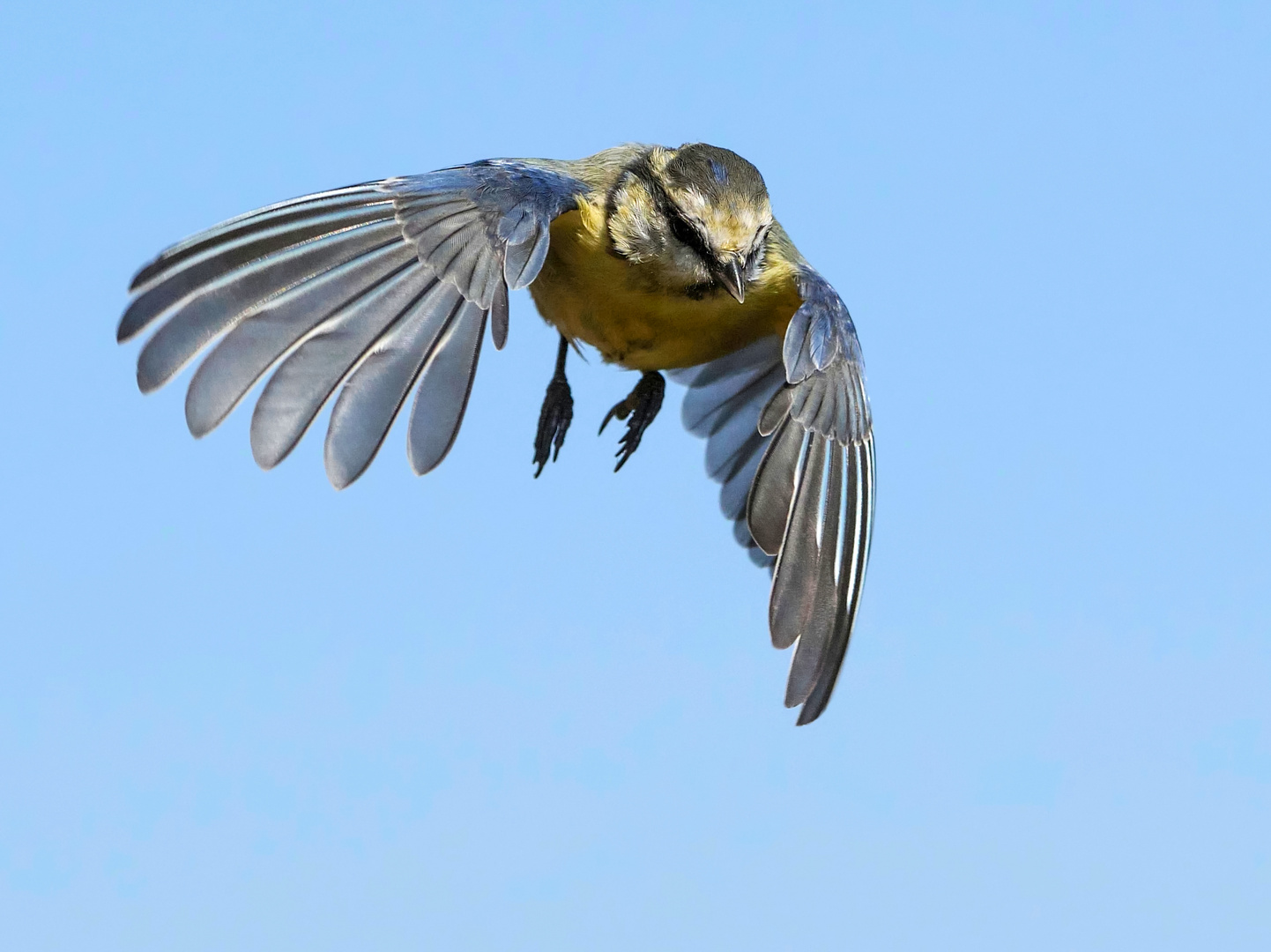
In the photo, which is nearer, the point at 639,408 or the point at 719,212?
the point at 719,212

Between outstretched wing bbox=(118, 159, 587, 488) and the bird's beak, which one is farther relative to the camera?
the bird's beak

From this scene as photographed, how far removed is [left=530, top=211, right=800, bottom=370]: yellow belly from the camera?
6645 mm

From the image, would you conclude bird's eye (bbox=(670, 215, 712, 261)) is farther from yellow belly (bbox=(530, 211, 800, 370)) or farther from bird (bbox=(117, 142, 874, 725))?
yellow belly (bbox=(530, 211, 800, 370))

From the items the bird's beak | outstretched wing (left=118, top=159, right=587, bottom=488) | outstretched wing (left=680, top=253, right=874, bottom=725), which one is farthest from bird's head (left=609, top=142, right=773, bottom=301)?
outstretched wing (left=118, top=159, right=587, bottom=488)

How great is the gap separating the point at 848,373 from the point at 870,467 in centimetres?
42

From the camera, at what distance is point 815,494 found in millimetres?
6273

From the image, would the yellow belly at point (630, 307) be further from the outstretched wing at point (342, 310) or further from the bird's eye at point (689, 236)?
the outstretched wing at point (342, 310)

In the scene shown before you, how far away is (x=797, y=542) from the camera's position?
20.0 ft

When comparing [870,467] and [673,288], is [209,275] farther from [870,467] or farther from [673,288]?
[870,467]

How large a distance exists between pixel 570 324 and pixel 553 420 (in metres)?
0.61

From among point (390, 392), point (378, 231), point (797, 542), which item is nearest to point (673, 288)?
point (797, 542)

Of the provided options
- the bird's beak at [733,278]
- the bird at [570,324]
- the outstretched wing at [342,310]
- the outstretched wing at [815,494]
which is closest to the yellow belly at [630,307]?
the bird at [570,324]

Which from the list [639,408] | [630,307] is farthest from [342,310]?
[639,408]

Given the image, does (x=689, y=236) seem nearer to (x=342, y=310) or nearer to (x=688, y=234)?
(x=688, y=234)
